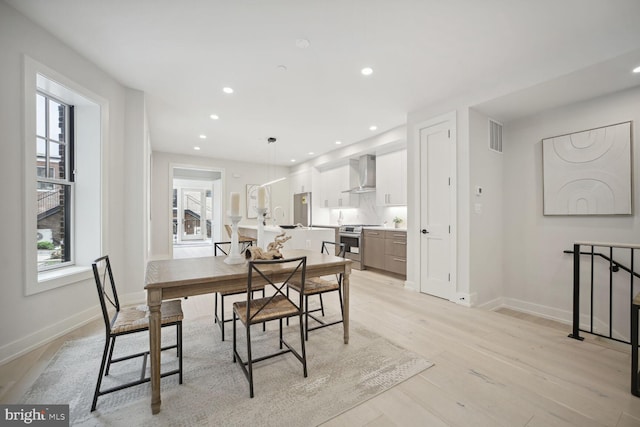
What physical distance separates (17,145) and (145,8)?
4.95ft

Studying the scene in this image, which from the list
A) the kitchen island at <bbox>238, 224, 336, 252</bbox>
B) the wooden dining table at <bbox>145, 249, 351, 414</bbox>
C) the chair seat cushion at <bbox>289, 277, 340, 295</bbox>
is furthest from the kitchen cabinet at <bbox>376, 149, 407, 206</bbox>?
the wooden dining table at <bbox>145, 249, 351, 414</bbox>

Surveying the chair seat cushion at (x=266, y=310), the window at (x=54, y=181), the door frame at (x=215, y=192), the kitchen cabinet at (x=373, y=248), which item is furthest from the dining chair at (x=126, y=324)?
the door frame at (x=215, y=192)

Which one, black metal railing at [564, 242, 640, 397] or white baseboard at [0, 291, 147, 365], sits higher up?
black metal railing at [564, 242, 640, 397]

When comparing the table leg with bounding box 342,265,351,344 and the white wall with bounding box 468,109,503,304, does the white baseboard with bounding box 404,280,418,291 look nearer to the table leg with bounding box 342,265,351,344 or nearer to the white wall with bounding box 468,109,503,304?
the white wall with bounding box 468,109,503,304

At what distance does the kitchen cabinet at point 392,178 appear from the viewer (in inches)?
192

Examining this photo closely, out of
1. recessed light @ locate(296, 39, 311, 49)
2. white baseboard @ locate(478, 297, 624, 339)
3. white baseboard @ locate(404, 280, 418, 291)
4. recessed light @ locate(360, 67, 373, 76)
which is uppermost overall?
recessed light @ locate(360, 67, 373, 76)

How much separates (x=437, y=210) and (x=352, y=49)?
7.47 feet

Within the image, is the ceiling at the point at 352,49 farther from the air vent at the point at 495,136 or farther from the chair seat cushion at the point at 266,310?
the chair seat cushion at the point at 266,310

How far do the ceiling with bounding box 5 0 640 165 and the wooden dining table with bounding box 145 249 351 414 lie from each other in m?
1.93

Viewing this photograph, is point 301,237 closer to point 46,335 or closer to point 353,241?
point 353,241

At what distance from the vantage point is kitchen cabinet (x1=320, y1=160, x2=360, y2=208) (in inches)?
241

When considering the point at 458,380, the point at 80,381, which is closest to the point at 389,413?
the point at 458,380

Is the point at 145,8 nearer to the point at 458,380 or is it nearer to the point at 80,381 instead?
the point at 80,381

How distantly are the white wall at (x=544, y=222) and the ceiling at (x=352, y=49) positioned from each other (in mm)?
249
